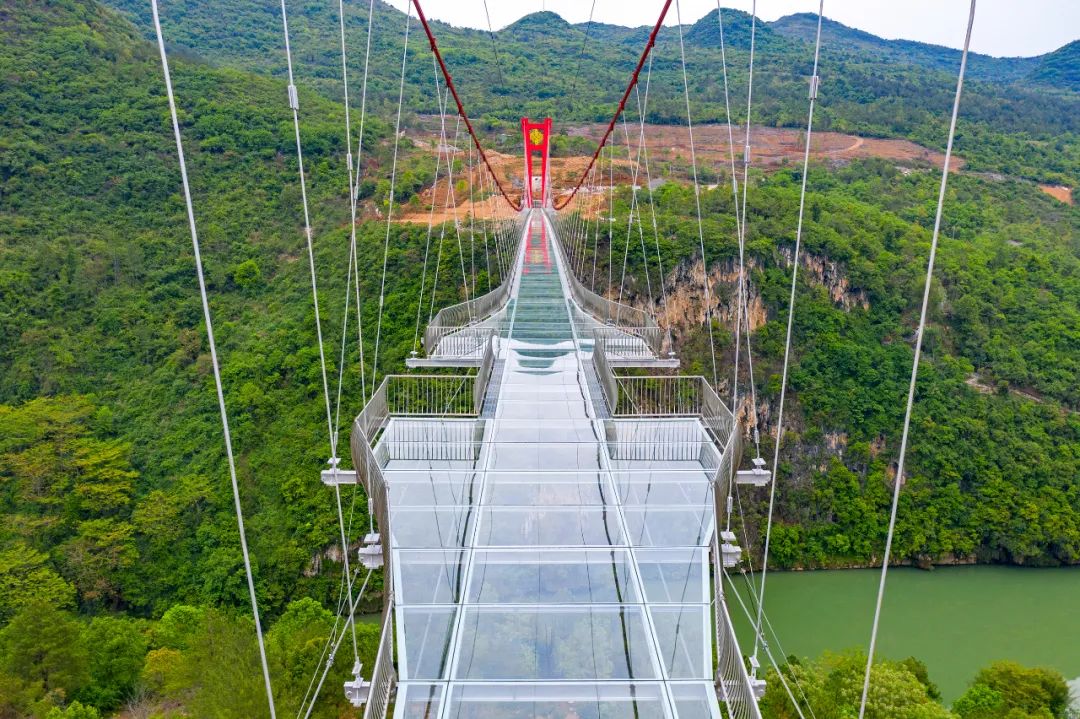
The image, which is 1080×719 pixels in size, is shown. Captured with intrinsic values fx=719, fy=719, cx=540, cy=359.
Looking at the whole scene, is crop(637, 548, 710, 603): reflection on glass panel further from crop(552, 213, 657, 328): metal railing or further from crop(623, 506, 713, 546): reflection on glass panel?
crop(552, 213, 657, 328): metal railing

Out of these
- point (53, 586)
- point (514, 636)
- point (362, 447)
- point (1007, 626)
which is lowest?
point (1007, 626)

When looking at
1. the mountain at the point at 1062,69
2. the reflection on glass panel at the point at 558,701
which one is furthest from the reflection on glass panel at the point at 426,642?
the mountain at the point at 1062,69

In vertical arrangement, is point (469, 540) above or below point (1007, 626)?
above

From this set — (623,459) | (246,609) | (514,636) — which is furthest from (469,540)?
(246,609)

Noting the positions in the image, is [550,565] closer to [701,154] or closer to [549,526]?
[549,526]

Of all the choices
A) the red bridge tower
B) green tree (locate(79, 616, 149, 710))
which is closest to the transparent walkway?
green tree (locate(79, 616, 149, 710))

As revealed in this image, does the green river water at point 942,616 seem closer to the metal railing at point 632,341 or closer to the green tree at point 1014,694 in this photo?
the green tree at point 1014,694

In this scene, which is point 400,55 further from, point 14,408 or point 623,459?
point 623,459
